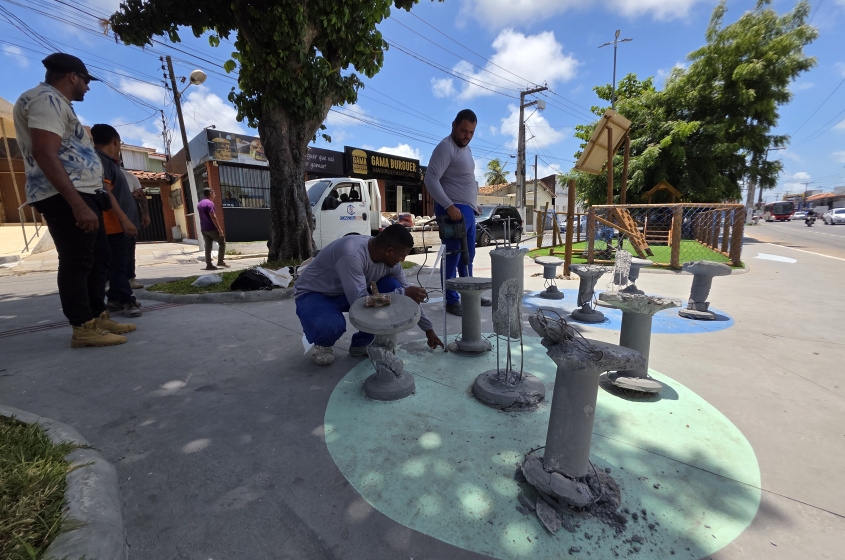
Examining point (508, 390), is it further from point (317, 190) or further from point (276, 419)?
point (317, 190)

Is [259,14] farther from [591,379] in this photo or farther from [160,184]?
[160,184]

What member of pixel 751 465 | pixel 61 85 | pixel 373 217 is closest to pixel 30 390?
pixel 61 85

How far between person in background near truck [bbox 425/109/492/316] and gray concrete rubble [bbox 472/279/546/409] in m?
1.66

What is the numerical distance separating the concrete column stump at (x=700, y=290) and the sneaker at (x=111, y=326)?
5.72 meters

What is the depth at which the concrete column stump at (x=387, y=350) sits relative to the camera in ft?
6.98

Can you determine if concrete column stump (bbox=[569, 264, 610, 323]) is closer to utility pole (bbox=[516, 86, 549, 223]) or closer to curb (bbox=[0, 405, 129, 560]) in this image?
curb (bbox=[0, 405, 129, 560])

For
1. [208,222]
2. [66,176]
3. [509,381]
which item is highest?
[66,176]

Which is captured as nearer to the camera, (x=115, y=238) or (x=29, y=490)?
(x=29, y=490)

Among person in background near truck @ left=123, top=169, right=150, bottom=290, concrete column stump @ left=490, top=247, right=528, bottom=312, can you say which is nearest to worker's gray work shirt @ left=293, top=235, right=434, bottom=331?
concrete column stump @ left=490, top=247, right=528, bottom=312

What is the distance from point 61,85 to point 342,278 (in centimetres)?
274

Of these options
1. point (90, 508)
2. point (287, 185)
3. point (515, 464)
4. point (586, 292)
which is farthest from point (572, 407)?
point (287, 185)

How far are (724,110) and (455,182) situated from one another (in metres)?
17.1

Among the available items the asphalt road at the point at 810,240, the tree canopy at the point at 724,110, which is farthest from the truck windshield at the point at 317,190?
the asphalt road at the point at 810,240

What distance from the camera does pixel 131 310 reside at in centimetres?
403
